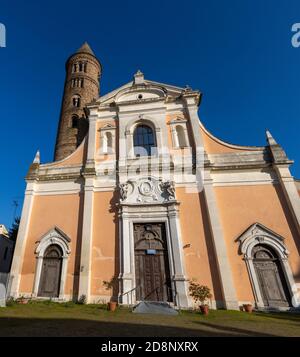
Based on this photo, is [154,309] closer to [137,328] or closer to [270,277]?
[137,328]

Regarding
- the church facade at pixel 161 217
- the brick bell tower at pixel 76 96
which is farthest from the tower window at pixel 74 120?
the church facade at pixel 161 217

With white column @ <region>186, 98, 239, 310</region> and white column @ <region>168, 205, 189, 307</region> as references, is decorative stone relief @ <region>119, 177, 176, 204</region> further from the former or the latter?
white column @ <region>186, 98, 239, 310</region>

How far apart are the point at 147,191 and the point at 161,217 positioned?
1.68 meters

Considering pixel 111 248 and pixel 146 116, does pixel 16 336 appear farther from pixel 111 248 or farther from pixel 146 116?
pixel 146 116

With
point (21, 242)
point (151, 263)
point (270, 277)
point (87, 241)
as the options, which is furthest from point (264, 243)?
point (21, 242)

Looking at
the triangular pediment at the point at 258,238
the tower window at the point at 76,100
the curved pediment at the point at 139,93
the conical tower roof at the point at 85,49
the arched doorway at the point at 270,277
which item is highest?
the conical tower roof at the point at 85,49

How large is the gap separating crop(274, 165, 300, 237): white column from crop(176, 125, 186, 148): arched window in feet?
17.6

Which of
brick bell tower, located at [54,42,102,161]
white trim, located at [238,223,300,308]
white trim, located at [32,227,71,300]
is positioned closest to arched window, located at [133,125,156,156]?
white trim, located at [32,227,71,300]

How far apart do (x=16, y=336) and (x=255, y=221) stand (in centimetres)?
1037

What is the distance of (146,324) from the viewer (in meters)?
6.13

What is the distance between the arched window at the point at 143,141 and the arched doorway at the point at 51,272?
7323mm

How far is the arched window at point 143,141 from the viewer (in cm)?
1391

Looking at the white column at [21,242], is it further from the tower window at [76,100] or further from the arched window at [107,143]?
the tower window at [76,100]
